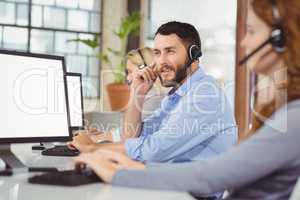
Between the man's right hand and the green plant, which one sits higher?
the green plant

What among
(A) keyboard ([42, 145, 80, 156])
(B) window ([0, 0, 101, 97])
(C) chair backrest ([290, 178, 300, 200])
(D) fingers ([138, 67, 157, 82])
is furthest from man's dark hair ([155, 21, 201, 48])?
(B) window ([0, 0, 101, 97])

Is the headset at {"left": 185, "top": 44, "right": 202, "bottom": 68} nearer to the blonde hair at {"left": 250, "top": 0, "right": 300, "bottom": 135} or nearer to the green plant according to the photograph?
the blonde hair at {"left": 250, "top": 0, "right": 300, "bottom": 135}

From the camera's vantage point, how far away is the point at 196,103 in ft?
6.30

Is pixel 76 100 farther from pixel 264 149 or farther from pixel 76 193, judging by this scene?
pixel 264 149

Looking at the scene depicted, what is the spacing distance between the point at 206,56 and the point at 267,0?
4373 mm

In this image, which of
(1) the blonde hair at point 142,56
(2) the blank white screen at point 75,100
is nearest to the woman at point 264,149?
(2) the blank white screen at point 75,100

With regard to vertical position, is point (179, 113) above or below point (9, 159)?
above

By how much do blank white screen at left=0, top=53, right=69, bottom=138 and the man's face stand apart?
0.63m

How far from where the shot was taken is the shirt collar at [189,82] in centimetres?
218

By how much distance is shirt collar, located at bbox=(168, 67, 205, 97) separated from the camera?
86.0 inches

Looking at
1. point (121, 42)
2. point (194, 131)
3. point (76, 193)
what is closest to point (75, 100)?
point (194, 131)

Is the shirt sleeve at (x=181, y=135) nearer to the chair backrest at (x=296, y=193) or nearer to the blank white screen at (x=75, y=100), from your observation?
the chair backrest at (x=296, y=193)

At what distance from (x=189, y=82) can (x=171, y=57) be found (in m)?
0.23

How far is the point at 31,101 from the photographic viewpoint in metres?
1.77
